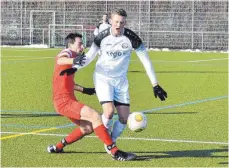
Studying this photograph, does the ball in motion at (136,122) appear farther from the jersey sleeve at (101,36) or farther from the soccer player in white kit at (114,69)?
the jersey sleeve at (101,36)

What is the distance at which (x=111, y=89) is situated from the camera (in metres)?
8.77

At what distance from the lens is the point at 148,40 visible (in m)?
40.6

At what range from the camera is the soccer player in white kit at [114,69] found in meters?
8.73

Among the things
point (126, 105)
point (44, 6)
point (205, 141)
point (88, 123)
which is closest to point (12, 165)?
point (88, 123)

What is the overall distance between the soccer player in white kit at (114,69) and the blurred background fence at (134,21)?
101 feet

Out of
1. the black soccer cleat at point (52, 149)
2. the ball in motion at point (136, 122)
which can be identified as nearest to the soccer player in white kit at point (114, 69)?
the ball in motion at point (136, 122)

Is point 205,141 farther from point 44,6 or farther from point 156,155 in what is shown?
point 44,6

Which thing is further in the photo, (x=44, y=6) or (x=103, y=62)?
(x=44, y=6)

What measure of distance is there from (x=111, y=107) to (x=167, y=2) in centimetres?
3363

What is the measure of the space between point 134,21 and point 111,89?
1299 inches

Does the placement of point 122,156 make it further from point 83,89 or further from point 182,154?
point 83,89

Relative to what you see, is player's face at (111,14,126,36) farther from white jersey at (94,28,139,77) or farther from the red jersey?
the red jersey

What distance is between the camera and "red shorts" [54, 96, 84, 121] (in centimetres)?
855

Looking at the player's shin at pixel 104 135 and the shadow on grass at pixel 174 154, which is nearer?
the player's shin at pixel 104 135
